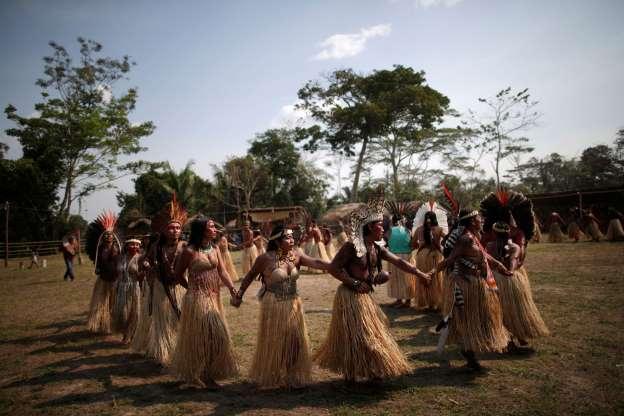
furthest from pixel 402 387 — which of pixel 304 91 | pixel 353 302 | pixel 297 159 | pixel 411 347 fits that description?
pixel 297 159

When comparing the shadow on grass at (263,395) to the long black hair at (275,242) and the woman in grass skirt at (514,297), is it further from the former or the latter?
the long black hair at (275,242)

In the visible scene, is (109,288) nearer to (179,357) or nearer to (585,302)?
(179,357)

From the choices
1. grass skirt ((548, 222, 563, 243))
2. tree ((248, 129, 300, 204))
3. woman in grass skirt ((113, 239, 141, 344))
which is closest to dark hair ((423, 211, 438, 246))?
woman in grass skirt ((113, 239, 141, 344))

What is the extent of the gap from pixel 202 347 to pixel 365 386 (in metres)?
1.80

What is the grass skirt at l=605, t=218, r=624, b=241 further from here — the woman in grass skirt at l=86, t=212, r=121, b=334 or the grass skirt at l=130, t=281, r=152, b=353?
the woman in grass skirt at l=86, t=212, r=121, b=334

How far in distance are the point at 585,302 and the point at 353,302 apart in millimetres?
5683

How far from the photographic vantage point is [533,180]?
47.8 metres

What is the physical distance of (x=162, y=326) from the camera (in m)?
5.09

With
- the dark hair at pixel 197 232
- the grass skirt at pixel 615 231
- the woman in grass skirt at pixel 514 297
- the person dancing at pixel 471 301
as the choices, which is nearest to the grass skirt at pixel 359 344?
the person dancing at pixel 471 301

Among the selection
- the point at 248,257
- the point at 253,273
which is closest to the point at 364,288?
the point at 253,273

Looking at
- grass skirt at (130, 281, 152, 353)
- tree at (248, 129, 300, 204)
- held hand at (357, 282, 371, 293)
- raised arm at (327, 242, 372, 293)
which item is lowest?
grass skirt at (130, 281, 152, 353)

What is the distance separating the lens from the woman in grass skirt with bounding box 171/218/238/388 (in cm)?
420

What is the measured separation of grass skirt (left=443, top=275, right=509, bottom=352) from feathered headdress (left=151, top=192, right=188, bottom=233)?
3575 millimetres

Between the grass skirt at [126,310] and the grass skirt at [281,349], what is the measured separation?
318cm
